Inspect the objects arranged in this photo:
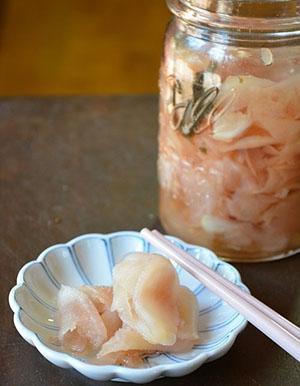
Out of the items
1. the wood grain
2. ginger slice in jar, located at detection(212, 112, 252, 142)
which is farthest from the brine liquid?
the wood grain

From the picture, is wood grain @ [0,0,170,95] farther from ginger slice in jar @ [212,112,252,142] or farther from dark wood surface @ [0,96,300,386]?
ginger slice in jar @ [212,112,252,142]

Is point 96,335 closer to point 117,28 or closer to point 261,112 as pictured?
point 261,112

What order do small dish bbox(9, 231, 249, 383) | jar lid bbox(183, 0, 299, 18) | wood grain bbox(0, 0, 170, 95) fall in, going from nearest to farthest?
small dish bbox(9, 231, 249, 383), jar lid bbox(183, 0, 299, 18), wood grain bbox(0, 0, 170, 95)

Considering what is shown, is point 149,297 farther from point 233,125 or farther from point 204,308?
point 233,125

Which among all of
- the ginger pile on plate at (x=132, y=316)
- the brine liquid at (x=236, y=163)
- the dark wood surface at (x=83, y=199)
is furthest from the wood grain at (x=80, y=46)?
the ginger pile on plate at (x=132, y=316)

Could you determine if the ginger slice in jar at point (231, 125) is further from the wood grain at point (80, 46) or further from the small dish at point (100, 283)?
the wood grain at point (80, 46)

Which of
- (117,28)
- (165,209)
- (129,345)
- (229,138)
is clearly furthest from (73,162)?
(117,28)
